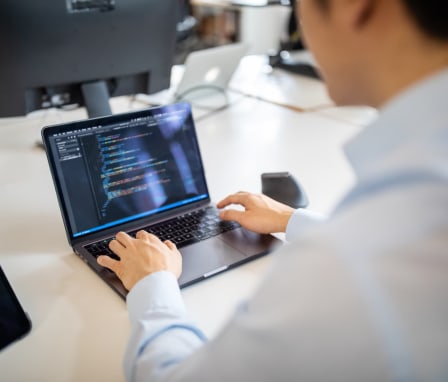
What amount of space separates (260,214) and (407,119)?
1.95 ft

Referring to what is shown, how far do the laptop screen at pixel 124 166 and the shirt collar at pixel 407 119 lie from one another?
2.09 ft

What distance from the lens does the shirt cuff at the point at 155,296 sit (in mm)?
734

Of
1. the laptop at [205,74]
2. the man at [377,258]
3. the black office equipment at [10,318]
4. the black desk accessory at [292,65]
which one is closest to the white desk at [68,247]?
the black office equipment at [10,318]

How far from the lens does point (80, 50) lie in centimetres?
142

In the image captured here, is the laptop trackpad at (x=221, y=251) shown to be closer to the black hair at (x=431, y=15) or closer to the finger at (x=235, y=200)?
the finger at (x=235, y=200)

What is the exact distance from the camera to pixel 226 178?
1.34 metres

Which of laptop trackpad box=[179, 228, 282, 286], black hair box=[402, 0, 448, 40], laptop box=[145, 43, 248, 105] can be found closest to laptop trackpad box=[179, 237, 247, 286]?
laptop trackpad box=[179, 228, 282, 286]

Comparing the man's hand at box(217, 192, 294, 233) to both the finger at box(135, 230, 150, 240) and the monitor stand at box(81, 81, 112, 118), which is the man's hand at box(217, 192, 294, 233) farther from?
the monitor stand at box(81, 81, 112, 118)

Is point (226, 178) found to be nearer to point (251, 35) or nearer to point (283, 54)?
point (283, 54)

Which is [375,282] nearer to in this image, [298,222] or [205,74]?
[298,222]

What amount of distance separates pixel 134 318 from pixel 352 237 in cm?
41

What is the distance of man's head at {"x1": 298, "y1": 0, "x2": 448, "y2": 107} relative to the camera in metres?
0.47

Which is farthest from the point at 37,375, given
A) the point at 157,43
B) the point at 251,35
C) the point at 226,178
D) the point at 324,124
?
the point at 251,35

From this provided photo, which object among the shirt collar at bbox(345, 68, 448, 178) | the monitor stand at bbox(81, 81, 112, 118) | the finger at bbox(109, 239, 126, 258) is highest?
the shirt collar at bbox(345, 68, 448, 178)
